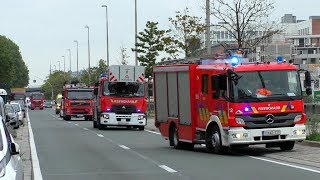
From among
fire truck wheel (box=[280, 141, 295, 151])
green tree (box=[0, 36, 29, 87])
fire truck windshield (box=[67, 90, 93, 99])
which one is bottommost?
fire truck wheel (box=[280, 141, 295, 151])

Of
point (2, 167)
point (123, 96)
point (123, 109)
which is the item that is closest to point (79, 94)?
point (123, 109)

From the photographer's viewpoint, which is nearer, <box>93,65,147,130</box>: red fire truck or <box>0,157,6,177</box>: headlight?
<box>0,157,6,177</box>: headlight

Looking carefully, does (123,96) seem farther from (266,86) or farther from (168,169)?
(168,169)

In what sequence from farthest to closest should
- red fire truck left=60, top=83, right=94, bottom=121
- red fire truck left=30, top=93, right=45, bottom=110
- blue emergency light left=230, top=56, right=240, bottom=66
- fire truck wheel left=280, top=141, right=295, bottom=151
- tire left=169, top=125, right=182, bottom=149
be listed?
1. red fire truck left=30, top=93, right=45, bottom=110
2. red fire truck left=60, top=83, right=94, bottom=121
3. tire left=169, top=125, right=182, bottom=149
4. fire truck wheel left=280, top=141, right=295, bottom=151
5. blue emergency light left=230, top=56, right=240, bottom=66

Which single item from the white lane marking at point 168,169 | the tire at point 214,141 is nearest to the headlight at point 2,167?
the white lane marking at point 168,169

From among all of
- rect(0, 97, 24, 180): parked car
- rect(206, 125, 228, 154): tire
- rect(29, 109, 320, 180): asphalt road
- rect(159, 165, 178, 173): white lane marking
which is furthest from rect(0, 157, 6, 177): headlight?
rect(206, 125, 228, 154): tire

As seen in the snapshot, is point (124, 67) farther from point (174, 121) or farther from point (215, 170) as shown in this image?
point (215, 170)

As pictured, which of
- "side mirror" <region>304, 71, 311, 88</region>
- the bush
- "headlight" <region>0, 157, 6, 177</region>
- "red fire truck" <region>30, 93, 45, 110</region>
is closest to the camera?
"headlight" <region>0, 157, 6, 177</region>

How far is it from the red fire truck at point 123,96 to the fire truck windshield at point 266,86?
17.2 m

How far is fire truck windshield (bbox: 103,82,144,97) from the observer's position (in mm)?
35500

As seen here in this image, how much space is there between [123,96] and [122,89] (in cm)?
39

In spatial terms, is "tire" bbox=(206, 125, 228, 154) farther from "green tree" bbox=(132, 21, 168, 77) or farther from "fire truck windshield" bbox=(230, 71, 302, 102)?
"green tree" bbox=(132, 21, 168, 77)

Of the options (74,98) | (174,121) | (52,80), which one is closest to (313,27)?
(52,80)

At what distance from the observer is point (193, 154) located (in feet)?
64.2
